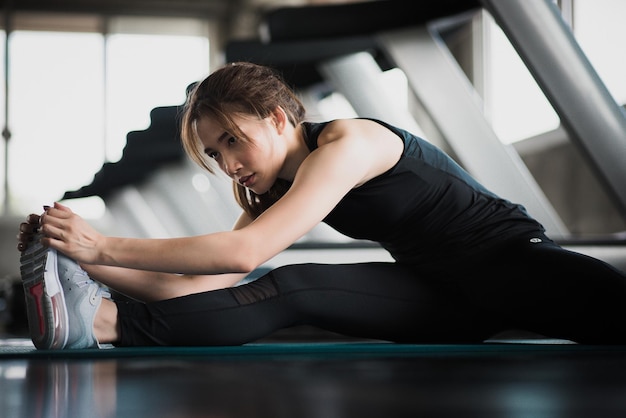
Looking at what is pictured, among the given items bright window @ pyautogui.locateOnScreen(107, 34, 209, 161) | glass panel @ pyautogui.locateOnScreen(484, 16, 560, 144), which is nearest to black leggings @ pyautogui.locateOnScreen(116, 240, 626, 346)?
glass panel @ pyautogui.locateOnScreen(484, 16, 560, 144)

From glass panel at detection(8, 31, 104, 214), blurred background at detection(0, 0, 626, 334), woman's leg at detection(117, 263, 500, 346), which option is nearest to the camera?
woman's leg at detection(117, 263, 500, 346)

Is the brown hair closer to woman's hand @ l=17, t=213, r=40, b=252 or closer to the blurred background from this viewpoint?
woman's hand @ l=17, t=213, r=40, b=252

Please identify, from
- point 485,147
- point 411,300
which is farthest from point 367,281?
point 485,147

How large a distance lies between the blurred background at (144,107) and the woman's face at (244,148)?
9.90 feet

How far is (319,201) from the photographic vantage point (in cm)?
141

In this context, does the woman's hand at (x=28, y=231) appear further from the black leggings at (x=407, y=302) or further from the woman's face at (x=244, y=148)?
the woman's face at (x=244, y=148)

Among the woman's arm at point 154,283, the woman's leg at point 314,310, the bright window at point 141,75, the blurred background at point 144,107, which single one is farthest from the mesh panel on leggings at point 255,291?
the bright window at point 141,75

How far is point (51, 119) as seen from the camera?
312 inches

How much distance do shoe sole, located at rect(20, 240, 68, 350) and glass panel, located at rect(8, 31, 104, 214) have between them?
21.6ft

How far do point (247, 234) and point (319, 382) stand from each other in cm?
38

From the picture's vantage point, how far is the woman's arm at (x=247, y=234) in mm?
1371

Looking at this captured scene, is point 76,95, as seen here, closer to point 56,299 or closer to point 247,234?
point 56,299

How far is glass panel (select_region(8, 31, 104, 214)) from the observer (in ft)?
25.6

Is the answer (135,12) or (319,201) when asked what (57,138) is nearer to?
(135,12)
